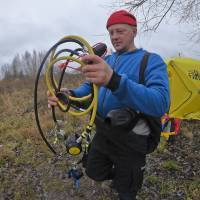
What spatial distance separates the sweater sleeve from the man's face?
32 cm

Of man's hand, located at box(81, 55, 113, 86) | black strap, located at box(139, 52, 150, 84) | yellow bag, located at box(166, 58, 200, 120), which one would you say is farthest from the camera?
yellow bag, located at box(166, 58, 200, 120)

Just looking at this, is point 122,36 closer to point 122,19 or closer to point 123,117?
point 122,19

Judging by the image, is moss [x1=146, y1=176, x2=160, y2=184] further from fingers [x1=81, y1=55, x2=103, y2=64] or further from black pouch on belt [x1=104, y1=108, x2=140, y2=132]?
fingers [x1=81, y1=55, x2=103, y2=64]

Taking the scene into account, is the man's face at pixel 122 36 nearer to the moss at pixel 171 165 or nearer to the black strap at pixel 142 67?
the black strap at pixel 142 67

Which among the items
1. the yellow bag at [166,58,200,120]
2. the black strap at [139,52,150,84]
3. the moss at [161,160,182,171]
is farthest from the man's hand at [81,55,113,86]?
the yellow bag at [166,58,200,120]

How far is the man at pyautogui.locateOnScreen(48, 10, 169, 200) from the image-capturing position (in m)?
2.49

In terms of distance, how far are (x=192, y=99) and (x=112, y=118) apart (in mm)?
4097

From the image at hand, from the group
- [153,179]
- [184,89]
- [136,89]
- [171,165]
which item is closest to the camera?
[136,89]

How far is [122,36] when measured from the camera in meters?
3.19

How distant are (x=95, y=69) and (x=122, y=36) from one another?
953mm

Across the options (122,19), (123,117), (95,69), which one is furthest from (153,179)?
(95,69)

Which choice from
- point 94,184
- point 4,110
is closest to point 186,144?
point 94,184

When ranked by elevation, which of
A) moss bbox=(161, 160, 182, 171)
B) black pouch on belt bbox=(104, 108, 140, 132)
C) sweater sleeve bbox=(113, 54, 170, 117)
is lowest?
moss bbox=(161, 160, 182, 171)

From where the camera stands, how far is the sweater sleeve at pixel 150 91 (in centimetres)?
252
